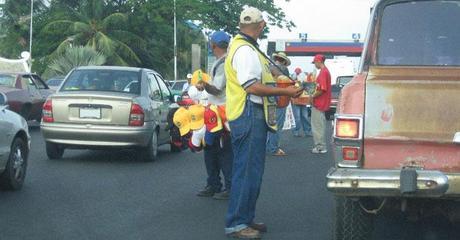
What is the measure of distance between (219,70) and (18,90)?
432 inches

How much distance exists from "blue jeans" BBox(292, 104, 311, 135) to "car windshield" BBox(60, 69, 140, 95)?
5.86m

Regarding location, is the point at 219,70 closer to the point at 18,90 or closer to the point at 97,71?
the point at 97,71

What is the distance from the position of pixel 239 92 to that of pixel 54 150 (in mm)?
6551

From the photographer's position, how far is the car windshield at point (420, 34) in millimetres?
6367

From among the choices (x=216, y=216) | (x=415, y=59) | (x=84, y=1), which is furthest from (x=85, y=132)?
(x=84, y=1)

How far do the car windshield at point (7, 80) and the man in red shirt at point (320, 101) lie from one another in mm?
7877

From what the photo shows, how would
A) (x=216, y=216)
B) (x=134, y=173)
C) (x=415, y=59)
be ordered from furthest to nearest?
(x=134, y=173)
(x=216, y=216)
(x=415, y=59)

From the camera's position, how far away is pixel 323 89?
14.0m

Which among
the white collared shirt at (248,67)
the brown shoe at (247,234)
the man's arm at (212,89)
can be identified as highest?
the white collared shirt at (248,67)

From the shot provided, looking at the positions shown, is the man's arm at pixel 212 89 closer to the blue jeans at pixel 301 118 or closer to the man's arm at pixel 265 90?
the man's arm at pixel 265 90

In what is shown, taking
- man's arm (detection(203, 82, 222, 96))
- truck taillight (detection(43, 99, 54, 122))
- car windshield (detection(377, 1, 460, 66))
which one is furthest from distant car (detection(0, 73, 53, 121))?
car windshield (detection(377, 1, 460, 66))

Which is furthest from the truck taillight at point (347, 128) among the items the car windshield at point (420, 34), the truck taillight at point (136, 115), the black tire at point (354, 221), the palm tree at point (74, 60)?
the palm tree at point (74, 60)

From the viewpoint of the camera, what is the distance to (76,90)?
12406mm

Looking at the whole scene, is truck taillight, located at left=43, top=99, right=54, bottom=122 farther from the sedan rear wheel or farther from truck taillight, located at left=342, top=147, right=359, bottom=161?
truck taillight, located at left=342, top=147, right=359, bottom=161
